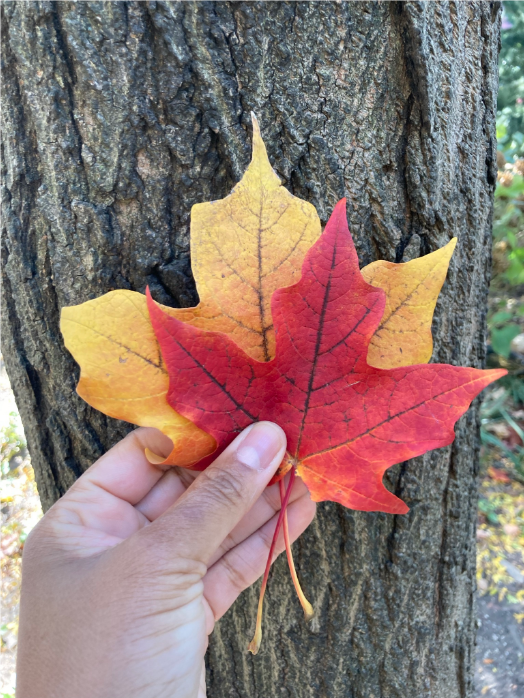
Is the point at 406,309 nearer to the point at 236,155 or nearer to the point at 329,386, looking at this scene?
the point at 329,386

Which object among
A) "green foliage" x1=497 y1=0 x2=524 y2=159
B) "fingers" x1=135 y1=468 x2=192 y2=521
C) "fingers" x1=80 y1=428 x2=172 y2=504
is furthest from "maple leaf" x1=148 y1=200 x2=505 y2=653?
"green foliage" x1=497 y1=0 x2=524 y2=159

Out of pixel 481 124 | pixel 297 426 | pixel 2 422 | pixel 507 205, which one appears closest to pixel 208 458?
pixel 297 426

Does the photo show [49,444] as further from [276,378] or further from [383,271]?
[383,271]

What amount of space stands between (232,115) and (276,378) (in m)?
0.51

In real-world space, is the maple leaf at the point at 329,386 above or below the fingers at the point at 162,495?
above

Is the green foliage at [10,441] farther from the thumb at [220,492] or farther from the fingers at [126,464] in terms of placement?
the thumb at [220,492]

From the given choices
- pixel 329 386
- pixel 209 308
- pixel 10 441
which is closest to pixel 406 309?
pixel 329 386

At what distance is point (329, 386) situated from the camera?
2.44ft

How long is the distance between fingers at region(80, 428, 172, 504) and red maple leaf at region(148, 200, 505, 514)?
0.77 ft

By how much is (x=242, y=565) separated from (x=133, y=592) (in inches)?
14.9

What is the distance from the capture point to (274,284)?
777mm

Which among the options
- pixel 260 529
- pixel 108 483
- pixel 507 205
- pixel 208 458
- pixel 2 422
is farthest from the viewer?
pixel 507 205

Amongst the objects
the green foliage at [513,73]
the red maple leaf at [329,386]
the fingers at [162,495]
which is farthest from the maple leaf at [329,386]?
the green foliage at [513,73]

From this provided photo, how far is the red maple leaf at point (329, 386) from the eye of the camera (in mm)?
688
